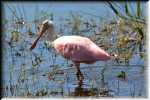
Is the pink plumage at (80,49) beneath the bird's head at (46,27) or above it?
beneath

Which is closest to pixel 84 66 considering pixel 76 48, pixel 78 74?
pixel 78 74

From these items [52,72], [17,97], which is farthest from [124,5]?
[17,97]

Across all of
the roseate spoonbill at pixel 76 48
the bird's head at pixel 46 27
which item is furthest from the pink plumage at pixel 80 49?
the bird's head at pixel 46 27

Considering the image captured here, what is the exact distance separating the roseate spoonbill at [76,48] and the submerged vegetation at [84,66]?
5 cm

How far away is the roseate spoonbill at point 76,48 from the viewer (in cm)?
541

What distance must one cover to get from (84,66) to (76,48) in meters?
0.20

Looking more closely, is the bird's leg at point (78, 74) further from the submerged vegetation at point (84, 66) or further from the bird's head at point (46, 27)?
the bird's head at point (46, 27)

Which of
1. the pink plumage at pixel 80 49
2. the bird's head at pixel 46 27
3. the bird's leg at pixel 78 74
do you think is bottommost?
the bird's leg at pixel 78 74

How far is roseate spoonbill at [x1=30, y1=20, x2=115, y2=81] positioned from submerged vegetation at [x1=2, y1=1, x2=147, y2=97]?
50mm

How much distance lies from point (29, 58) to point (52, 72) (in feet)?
0.84

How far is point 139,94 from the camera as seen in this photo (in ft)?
18.0

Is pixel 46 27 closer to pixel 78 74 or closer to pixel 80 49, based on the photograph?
pixel 80 49

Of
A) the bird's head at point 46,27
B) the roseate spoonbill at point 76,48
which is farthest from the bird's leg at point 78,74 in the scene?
the bird's head at point 46,27

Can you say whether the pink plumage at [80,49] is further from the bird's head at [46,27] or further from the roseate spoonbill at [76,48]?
the bird's head at [46,27]
